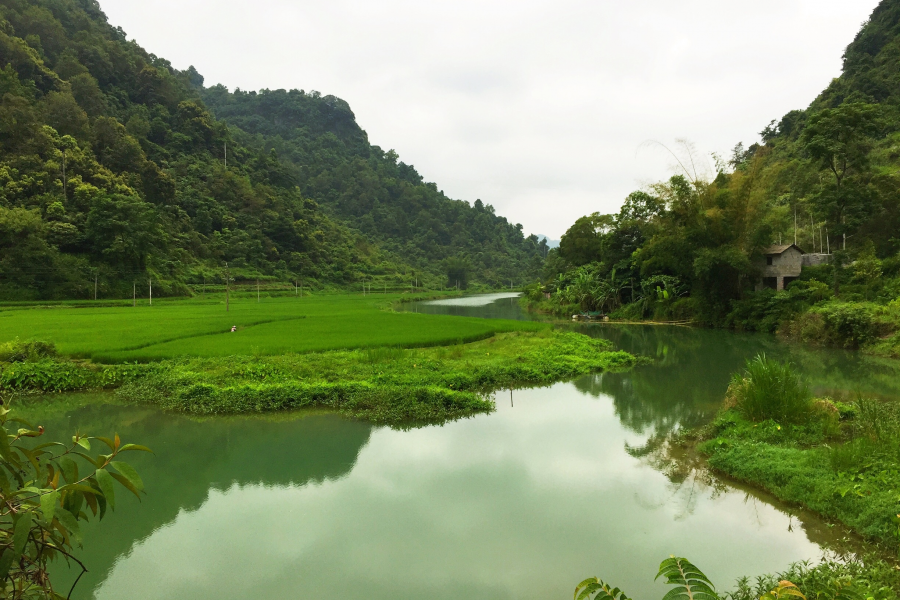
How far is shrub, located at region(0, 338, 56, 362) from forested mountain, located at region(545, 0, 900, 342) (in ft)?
70.7

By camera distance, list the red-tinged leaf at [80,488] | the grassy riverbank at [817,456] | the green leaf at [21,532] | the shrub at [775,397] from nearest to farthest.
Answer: the green leaf at [21,532]
the red-tinged leaf at [80,488]
the grassy riverbank at [817,456]
the shrub at [775,397]

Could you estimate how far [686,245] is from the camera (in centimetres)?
2227

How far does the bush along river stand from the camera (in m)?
4.30

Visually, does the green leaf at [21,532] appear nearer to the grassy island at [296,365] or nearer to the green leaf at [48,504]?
the green leaf at [48,504]

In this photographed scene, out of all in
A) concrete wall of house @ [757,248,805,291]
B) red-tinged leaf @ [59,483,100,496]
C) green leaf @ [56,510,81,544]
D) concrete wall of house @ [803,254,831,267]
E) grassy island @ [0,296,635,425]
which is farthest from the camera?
concrete wall of house @ [803,254,831,267]

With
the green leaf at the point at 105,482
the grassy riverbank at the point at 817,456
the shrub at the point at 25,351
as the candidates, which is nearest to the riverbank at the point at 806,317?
the grassy riverbank at the point at 817,456

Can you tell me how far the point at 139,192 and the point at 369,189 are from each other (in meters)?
49.4

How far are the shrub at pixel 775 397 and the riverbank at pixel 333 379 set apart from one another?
440 cm

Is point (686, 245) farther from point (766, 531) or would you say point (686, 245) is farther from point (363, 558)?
point (363, 558)

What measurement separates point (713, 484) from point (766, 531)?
111 centimetres

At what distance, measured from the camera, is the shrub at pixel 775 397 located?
7.16 meters

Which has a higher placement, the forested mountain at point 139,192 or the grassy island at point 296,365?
the forested mountain at point 139,192

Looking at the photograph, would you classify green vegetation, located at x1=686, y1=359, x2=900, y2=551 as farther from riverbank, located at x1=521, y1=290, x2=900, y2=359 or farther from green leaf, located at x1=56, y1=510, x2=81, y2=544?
riverbank, located at x1=521, y1=290, x2=900, y2=359

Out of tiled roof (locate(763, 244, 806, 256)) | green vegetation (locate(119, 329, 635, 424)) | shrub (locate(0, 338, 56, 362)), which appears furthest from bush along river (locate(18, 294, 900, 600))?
tiled roof (locate(763, 244, 806, 256))
